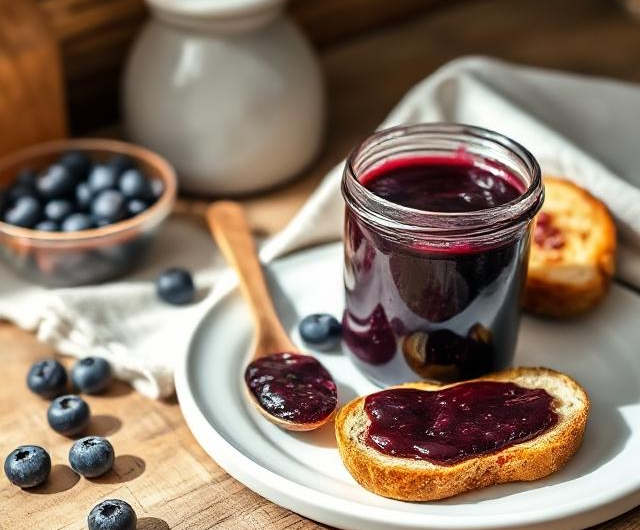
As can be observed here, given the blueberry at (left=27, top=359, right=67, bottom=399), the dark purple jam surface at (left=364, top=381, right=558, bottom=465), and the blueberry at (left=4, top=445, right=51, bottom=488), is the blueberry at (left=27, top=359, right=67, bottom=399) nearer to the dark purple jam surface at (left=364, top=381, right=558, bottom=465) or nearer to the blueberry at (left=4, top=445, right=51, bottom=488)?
the blueberry at (left=4, top=445, right=51, bottom=488)

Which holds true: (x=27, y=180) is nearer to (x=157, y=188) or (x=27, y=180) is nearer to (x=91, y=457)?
(x=157, y=188)

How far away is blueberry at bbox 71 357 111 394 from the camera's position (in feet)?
4.54

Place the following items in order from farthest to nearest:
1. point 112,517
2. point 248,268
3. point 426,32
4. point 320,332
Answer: point 426,32, point 248,268, point 320,332, point 112,517

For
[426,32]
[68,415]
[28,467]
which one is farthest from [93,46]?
[28,467]

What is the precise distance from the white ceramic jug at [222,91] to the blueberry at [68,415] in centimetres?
61

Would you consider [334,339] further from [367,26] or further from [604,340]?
[367,26]

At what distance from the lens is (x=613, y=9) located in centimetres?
247

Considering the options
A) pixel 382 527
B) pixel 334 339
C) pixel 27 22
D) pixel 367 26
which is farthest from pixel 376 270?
pixel 367 26

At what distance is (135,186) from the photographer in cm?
167

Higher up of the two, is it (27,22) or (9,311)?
(27,22)

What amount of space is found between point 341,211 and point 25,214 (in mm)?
516

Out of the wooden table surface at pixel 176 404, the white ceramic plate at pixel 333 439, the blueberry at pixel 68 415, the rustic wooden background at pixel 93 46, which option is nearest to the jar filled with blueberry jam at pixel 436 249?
the white ceramic plate at pixel 333 439

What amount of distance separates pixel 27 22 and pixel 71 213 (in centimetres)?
34

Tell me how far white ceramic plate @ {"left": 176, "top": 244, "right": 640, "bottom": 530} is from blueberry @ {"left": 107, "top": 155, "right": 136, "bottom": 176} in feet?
1.11
